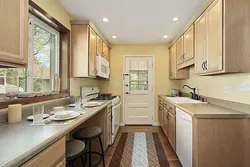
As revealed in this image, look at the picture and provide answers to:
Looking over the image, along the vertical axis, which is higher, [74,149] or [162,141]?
[74,149]

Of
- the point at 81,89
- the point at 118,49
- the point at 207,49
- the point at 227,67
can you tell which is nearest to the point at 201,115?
the point at 227,67

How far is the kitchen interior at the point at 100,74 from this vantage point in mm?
1084

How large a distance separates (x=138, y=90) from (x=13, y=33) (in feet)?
11.4

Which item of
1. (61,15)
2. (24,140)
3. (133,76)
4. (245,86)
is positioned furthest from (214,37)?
(133,76)

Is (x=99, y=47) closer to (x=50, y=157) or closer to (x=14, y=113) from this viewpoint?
(x=14, y=113)

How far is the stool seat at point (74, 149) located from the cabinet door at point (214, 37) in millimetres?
1705

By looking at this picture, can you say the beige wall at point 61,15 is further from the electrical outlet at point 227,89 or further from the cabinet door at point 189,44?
the electrical outlet at point 227,89

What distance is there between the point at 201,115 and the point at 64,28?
2.34m

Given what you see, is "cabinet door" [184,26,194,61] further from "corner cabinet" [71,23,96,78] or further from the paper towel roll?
the paper towel roll

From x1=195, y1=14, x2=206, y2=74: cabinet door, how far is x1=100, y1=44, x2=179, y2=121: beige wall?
199 cm

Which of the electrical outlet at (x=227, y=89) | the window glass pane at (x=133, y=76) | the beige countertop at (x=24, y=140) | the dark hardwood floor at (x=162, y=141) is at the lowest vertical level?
the dark hardwood floor at (x=162, y=141)

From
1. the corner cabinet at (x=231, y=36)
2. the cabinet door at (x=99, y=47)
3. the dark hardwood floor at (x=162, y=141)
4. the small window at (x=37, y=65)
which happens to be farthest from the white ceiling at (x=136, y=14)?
the dark hardwood floor at (x=162, y=141)

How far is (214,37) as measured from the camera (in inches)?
66.9

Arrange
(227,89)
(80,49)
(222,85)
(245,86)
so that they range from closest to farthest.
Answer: (245,86) → (227,89) → (222,85) → (80,49)
